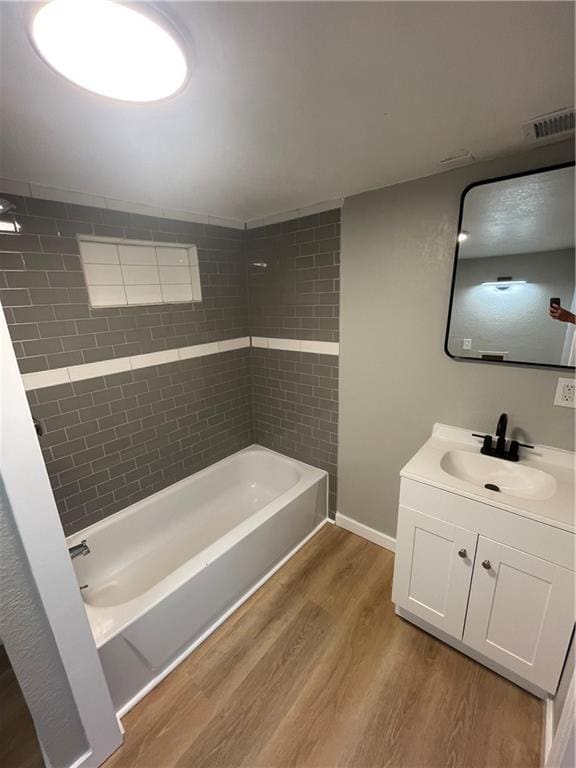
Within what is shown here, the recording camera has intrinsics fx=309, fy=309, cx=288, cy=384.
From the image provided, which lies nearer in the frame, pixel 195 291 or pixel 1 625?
pixel 1 625

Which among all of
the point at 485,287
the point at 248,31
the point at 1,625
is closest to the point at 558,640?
the point at 485,287

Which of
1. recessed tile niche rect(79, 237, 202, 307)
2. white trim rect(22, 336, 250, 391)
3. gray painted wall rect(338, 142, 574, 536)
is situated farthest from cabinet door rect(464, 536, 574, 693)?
recessed tile niche rect(79, 237, 202, 307)

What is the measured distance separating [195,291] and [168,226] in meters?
0.44

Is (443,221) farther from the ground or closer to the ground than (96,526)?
farther from the ground

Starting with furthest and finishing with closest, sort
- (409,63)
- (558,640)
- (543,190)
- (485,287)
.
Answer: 1. (485,287)
2. (543,190)
3. (558,640)
4. (409,63)

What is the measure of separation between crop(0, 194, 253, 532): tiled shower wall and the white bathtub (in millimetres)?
184

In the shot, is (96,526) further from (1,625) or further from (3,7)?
(3,7)

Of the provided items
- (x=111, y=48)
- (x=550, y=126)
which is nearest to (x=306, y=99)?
(x=111, y=48)

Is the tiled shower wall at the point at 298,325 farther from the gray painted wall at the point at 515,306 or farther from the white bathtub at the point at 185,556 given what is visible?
the gray painted wall at the point at 515,306

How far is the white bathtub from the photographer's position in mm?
1334

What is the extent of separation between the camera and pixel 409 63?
0.79m

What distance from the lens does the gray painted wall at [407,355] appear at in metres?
1.45

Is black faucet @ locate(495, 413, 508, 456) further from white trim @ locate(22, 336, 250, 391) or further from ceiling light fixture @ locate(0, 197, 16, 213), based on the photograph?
ceiling light fixture @ locate(0, 197, 16, 213)

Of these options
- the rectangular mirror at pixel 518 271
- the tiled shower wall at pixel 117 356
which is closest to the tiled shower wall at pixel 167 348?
the tiled shower wall at pixel 117 356
